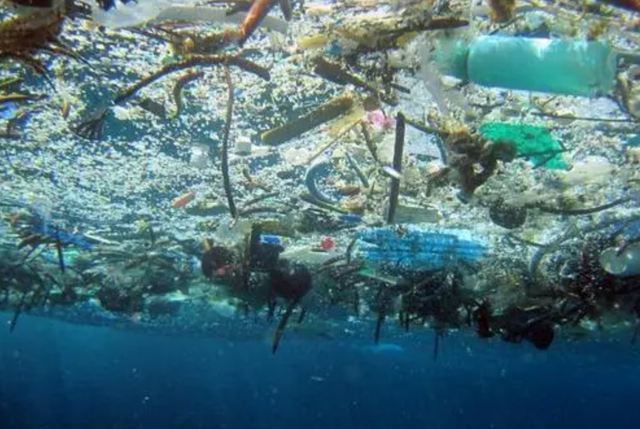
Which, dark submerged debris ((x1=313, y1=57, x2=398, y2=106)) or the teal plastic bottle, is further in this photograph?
dark submerged debris ((x1=313, y1=57, x2=398, y2=106))

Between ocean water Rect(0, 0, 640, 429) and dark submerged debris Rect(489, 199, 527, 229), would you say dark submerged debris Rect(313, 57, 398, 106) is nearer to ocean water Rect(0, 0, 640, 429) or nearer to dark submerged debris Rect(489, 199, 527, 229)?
ocean water Rect(0, 0, 640, 429)

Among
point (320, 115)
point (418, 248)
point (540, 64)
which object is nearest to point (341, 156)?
point (320, 115)

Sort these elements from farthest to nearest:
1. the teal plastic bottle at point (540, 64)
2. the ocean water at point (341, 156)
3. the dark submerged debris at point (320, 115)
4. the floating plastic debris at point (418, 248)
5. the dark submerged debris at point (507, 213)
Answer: the floating plastic debris at point (418, 248), the dark submerged debris at point (507, 213), the dark submerged debris at point (320, 115), the ocean water at point (341, 156), the teal plastic bottle at point (540, 64)

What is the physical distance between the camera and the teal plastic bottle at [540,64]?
3967mm

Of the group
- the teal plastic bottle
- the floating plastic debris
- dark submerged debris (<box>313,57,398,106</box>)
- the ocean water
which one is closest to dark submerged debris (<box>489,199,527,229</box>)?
the ocean water

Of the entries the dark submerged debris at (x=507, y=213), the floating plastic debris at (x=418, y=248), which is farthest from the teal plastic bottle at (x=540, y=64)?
the floating plastic debris at (x=418, y=248)

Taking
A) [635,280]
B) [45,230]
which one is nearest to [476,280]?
[635,280]

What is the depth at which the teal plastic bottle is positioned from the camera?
397cm

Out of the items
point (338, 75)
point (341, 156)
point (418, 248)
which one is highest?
point (338, 75)

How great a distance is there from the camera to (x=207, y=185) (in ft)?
31.1

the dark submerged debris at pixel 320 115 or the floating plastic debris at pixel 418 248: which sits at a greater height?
the dark submerged debris at pixel 320 115

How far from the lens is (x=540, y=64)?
3990 mm

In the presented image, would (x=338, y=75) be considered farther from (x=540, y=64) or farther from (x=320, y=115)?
(x=540, y=64)

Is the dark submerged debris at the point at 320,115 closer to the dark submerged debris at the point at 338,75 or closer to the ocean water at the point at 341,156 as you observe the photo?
the ocean water at the point at 341,156
